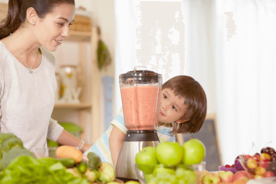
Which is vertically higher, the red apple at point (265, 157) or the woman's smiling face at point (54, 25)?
the woman's smiling face at point (54, 25)

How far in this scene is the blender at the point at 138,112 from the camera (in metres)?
0.73

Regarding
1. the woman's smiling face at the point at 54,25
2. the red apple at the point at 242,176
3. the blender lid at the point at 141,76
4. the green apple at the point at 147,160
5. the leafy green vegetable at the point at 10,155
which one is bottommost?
the red apple at the point at 242,176

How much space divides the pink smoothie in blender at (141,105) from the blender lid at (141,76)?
0.02m

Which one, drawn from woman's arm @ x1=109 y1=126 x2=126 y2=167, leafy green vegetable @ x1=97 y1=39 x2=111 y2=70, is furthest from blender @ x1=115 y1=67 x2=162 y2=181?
leafy green vegetable @ x1=97 y1=39 x2=111 y2=70

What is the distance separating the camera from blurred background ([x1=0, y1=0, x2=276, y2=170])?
2.57m

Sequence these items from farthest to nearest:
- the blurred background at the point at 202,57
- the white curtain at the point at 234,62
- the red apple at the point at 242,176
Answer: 1. the white curtain at the point at 234,62
2. the blurred background at the point at 202,57
3. the red apple at the point at 242,176

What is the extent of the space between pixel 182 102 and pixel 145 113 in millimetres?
493

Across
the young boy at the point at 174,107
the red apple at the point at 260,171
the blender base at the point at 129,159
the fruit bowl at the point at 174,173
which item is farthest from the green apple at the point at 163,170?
the young boy at the point at 174,107

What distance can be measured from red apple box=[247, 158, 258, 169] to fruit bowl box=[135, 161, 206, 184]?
5.2 inches

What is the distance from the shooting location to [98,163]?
1.99 ft

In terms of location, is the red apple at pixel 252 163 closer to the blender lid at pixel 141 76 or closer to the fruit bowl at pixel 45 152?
the blender lid at pixel 141 76

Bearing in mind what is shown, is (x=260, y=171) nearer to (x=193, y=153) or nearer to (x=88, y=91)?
(x=193, y=153)

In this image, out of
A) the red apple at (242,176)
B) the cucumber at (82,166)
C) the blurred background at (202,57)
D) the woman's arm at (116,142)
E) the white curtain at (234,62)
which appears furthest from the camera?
the white curtain at (234,62)

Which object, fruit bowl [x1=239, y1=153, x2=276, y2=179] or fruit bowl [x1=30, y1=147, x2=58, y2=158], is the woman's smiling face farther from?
fruit bowl [x1=239, y1=153, x2=276, y2=179]
